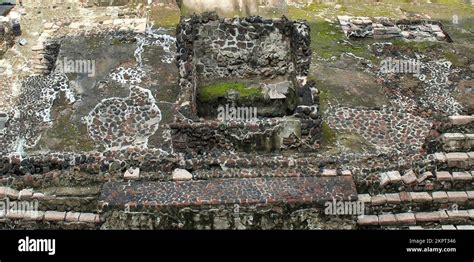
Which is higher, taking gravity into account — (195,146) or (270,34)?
(270,34)

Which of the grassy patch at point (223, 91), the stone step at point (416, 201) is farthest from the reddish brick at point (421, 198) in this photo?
the grassy patch at point (223, 91)

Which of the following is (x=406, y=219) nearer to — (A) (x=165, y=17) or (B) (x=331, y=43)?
(B) (x=331, y=43)

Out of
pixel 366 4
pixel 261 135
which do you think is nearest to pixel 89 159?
pixel 261 135

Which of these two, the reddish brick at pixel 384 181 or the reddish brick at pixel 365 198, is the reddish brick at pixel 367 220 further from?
the reddish brick at pixel 384 181

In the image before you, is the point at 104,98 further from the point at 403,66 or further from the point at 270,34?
the point at 403,66

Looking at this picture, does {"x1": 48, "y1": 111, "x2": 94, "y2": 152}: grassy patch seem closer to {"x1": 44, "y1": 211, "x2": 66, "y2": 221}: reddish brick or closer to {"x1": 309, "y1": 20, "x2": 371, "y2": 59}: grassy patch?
{"x1": 44, "y1": 211, "x2": 66, "y2": 221}: reddish brick

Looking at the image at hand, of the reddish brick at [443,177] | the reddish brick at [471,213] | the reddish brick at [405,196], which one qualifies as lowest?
the reddish brick at [471,213]
